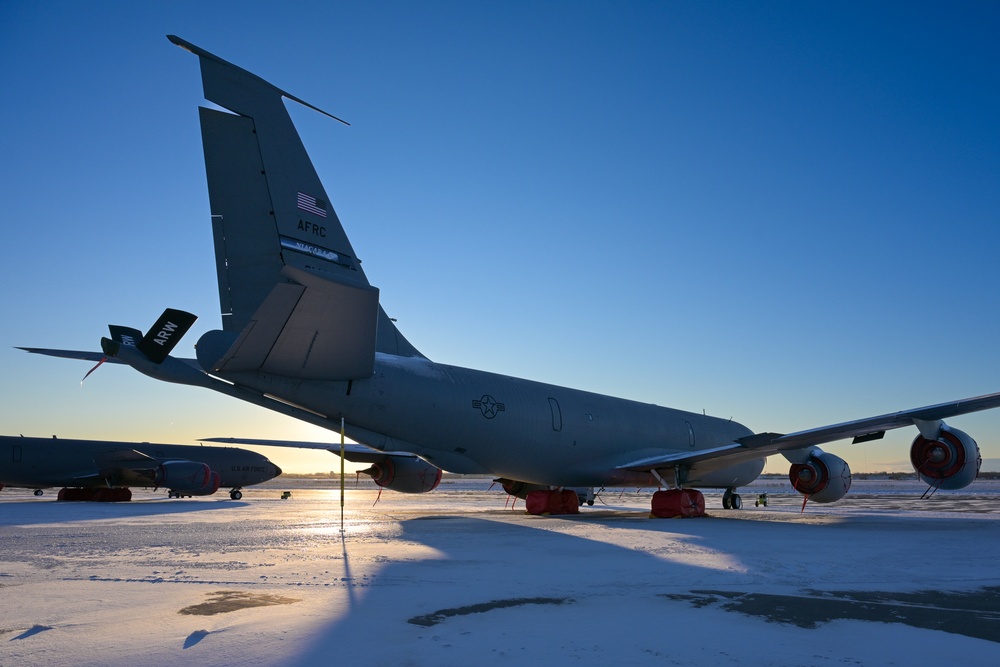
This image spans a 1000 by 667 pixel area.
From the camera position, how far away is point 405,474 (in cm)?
1969

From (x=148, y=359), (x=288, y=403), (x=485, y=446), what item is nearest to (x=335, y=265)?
(x=288, y=403)

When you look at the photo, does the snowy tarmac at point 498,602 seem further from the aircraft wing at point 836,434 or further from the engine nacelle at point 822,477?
the engine nacelle at point 822,477

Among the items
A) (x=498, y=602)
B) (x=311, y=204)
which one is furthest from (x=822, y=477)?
(x=498, y=602)

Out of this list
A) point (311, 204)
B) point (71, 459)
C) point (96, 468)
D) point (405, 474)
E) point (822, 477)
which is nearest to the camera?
point (311, 204)

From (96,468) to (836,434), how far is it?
28737 mm

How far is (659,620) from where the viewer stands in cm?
458

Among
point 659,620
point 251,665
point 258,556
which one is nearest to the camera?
point 251,665

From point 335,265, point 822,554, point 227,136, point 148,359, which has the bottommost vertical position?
point 822,554

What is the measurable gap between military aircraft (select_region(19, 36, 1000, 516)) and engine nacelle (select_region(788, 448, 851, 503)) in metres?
0.03

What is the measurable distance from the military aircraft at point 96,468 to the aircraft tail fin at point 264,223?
21.5 metres

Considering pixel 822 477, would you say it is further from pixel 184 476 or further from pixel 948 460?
pixel 184 476

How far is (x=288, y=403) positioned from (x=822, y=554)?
8.14 metres

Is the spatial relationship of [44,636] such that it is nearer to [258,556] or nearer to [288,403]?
[258,556]

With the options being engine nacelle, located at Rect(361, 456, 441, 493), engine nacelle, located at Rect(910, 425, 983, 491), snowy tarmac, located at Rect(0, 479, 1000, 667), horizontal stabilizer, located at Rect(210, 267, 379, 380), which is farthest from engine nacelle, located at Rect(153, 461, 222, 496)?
engine nacelle, located at Rect(910, 425, 983, 491)
